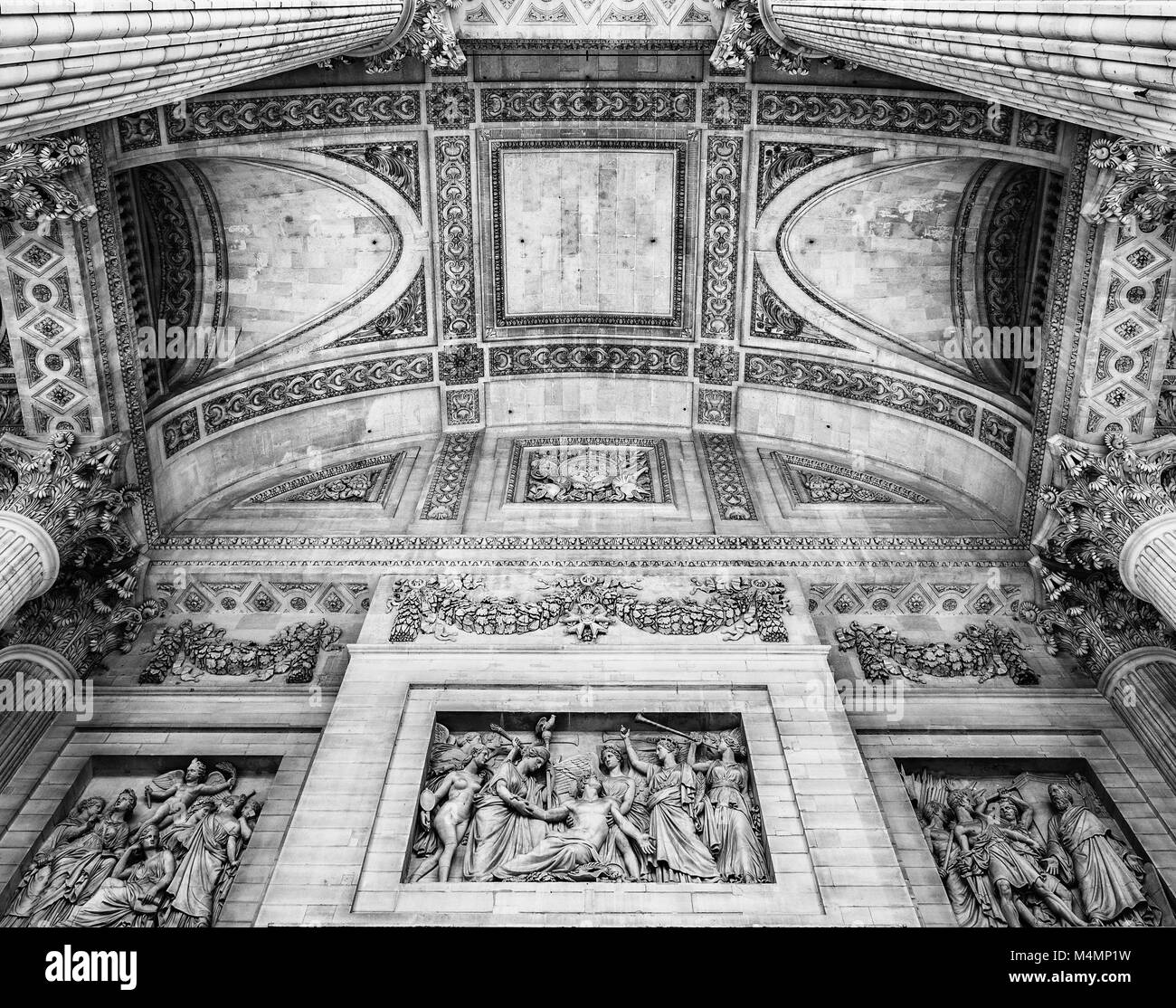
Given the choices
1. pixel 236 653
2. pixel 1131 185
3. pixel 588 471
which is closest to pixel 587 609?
pixel 588 471

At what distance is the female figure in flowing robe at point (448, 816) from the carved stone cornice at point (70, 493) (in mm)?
4874

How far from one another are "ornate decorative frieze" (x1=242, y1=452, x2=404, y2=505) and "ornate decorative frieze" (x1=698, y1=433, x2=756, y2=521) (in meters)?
4.48

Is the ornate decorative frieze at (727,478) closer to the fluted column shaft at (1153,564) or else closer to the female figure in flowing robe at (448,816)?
the fluted column shaft at (1153,564)

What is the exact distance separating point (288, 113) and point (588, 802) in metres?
9.49

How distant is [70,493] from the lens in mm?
10023

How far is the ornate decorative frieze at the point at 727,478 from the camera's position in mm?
12148

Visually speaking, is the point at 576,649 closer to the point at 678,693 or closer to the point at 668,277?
the point at 678,693

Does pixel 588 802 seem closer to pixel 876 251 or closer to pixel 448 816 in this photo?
pixel 448 816

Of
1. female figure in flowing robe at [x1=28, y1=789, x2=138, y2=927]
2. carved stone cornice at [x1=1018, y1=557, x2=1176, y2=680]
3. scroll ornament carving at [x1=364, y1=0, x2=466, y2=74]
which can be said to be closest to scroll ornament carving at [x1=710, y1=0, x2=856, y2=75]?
scroll ornament carving at [x1=364, y1=0, x2=466, y2=74]

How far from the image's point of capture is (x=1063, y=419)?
34.8 ft

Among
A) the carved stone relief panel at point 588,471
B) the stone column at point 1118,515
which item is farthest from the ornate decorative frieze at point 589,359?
the stone column at point 1118,515

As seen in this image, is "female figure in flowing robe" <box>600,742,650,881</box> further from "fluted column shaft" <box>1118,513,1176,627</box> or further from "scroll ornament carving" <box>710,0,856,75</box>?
"scroll ornament carving" <box>710,0,856,75</box>
